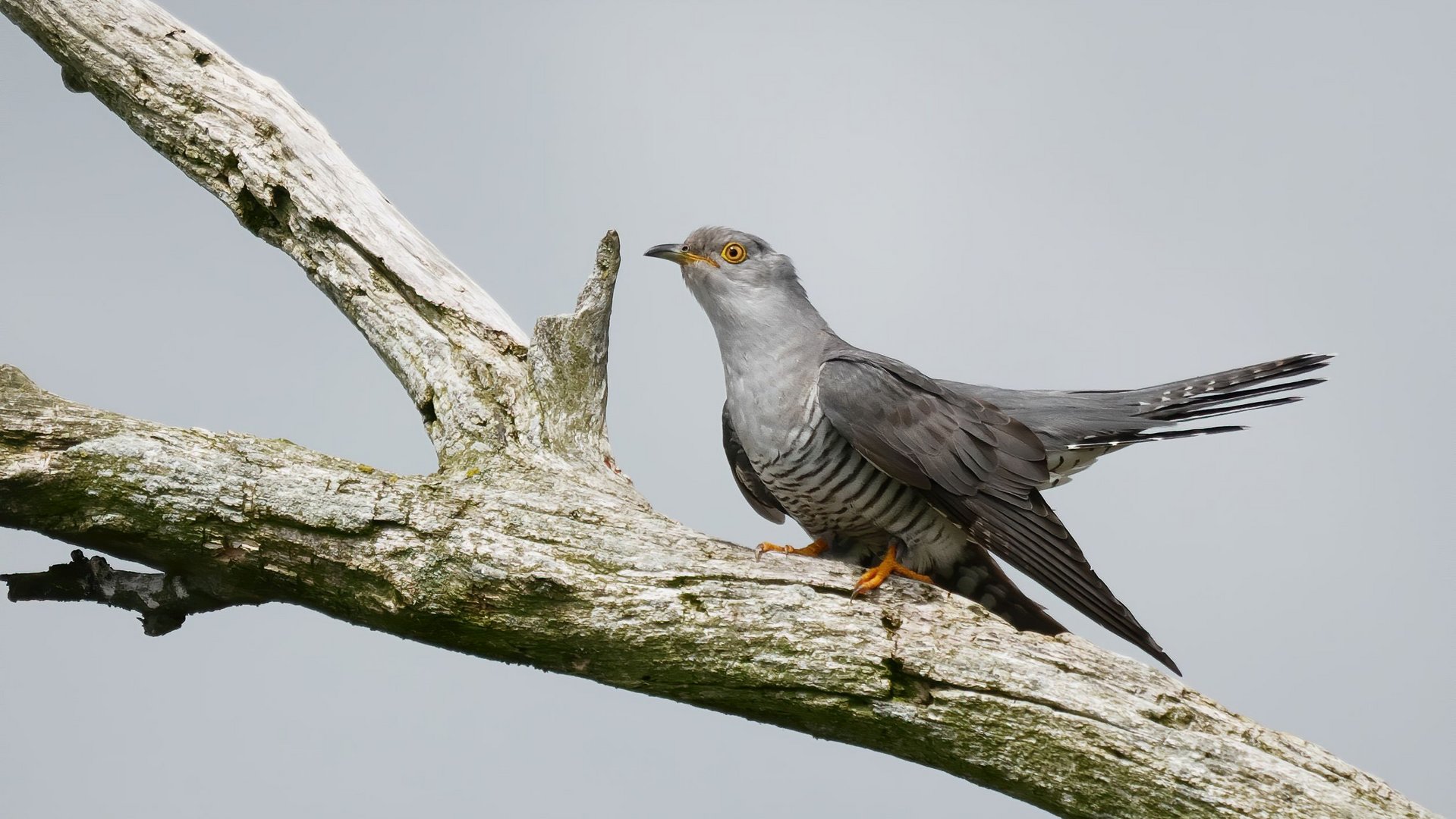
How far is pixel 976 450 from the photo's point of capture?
3.51m

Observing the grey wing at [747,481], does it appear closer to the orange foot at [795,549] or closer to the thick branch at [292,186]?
the orange foot at [795,549]

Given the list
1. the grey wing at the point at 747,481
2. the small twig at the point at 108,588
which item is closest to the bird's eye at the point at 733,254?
the grey wing at the point at 747,481

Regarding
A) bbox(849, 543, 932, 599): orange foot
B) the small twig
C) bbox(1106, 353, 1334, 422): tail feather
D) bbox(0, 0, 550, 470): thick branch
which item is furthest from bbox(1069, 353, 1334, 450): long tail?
the small twig

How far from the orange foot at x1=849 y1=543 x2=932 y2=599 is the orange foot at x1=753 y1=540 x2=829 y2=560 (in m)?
0.25

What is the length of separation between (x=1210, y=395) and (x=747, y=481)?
159 cm

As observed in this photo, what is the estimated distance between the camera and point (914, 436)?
3439mm

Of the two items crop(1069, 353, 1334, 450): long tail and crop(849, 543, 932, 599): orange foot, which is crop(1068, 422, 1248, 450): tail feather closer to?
crop(1069, 353, 1334, 450): long tail

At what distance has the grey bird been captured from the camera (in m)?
3.39

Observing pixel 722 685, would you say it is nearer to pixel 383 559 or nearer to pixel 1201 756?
pixel 383 559

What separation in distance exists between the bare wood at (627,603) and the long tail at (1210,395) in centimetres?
97

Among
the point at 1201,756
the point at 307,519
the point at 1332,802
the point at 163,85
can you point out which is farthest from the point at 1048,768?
the point at 163,85

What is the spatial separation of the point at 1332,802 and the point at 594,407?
2.38 meters

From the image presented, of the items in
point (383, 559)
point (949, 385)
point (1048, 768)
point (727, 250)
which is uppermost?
point (727, 250)

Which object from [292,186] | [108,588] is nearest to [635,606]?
[108,588]
